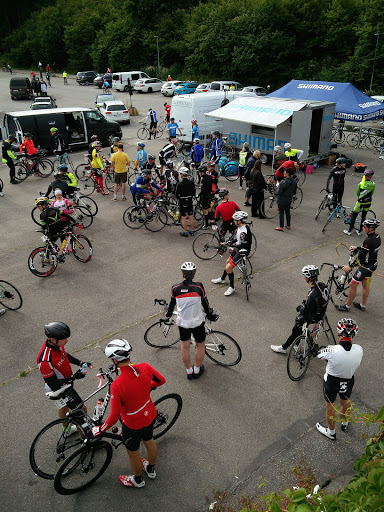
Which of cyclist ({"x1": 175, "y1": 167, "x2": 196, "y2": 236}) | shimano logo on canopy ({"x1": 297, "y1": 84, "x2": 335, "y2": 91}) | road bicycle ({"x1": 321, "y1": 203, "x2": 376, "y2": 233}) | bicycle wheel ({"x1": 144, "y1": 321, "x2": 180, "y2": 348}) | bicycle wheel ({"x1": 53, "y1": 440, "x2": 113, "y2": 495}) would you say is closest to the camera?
bicycle wheel ({"x1": 53, "y1": 440, "x2": 113, "y2": 495})

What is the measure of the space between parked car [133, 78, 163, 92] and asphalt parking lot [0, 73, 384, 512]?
3540 cm

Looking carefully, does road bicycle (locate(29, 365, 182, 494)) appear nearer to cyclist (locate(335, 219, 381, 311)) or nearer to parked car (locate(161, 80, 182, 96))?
cyclist (locate(335, 219, 381, 311))

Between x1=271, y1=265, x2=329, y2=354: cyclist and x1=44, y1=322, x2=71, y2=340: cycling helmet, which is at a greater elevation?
x1=44, y1=322, x2=71, y2=340: cycling helmet

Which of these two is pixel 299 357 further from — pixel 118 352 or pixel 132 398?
pixel 118 352

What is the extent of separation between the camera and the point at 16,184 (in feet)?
51.9

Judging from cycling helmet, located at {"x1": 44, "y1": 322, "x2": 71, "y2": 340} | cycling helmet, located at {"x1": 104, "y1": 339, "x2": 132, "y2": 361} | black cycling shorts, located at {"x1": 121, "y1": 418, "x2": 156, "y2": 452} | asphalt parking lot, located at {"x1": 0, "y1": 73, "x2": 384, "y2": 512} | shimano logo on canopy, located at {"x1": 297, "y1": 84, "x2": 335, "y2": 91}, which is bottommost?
asphalt parking lot, located at {"x1": 0, "y1": 73, "x2": 384, "y2": 512}

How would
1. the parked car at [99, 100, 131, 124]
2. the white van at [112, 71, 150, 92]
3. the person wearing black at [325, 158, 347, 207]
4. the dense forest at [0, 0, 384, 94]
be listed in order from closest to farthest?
1. the person wearing black at [325, 158, 347, 207]
2. the parked car at [99, 100, 131, 124]
3. the dense forest at [0, 0, 384, 94]
4. the white van at [112, 71, 150, 92]

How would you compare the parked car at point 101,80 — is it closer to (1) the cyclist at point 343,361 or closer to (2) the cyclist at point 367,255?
(2) the cyclist at point 367,255

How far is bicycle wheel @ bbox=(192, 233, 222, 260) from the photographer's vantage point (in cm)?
985

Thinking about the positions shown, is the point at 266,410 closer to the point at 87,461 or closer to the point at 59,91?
the point at 87,461

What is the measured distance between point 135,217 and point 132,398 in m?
8.20

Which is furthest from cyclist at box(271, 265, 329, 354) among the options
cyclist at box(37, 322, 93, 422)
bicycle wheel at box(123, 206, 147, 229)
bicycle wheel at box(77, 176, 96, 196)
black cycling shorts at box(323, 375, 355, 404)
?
bicycle wheel at box(77, 176, 96, 196)

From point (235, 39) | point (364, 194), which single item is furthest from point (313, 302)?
point (235, 39)

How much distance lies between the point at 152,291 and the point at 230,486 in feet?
15.2
